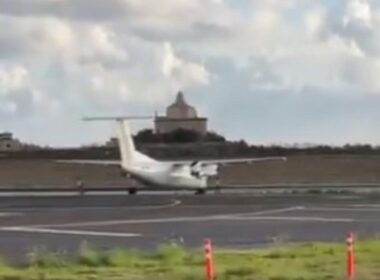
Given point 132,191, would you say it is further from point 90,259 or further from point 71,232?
point 90,259

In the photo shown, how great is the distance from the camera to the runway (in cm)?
Answer: 3441

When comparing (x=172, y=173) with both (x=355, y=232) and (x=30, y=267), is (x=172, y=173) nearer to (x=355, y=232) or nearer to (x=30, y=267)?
(x=355, y=232)

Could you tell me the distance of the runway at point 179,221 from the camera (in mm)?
34406

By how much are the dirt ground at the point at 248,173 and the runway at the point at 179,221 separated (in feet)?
138

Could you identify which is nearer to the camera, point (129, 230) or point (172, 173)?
point (129, 230)

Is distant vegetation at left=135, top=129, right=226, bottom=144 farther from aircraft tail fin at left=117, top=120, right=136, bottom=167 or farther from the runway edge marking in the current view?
the runway edge marking

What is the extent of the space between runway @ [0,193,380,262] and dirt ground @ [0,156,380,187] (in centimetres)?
4208

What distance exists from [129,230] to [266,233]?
4.49m

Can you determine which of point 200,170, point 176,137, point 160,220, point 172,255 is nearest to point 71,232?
point 160,220

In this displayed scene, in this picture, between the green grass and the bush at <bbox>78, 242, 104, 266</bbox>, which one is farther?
the bush at <bbox>78, 242, 104, 266</bbox>

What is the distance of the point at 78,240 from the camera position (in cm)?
3469

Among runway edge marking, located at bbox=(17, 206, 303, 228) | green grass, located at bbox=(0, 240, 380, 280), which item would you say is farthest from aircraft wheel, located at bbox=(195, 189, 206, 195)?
green grass, located at bbox=(0, 240, 380, 280)

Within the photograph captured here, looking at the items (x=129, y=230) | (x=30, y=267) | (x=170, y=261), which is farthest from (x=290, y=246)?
(x=129, y=230)

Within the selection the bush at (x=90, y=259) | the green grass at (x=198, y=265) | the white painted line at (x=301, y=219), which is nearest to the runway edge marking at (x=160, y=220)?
the white painted line at (x=301, y=219)
